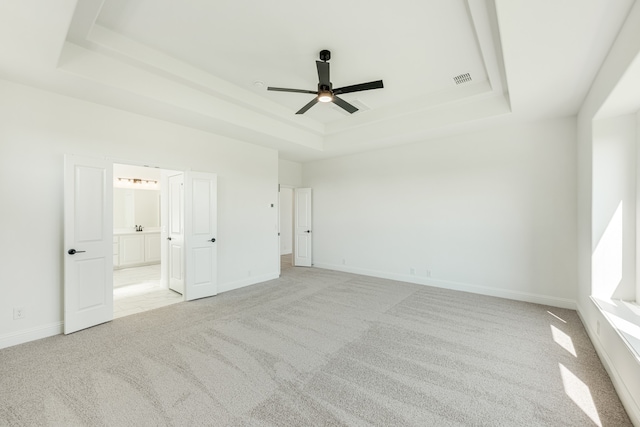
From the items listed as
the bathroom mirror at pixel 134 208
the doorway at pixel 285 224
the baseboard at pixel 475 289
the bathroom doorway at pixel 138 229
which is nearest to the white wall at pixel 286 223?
the doorway at pixel 285 224

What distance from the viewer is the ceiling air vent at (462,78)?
379 cm

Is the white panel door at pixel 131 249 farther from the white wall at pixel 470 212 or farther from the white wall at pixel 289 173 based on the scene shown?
the white wall at pixel 470 212

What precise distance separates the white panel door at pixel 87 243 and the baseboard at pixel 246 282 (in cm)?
176

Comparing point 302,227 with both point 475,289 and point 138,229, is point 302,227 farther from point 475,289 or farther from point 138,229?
point 138,229

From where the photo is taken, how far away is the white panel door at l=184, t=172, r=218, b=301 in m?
4.59

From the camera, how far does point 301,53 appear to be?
3.27 m

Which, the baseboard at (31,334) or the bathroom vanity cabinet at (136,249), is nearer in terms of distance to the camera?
the baseboard at (31,334)

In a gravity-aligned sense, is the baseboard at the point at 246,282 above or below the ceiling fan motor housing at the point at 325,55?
below

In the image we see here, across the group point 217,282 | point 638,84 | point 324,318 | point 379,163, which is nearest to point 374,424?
point 324,318

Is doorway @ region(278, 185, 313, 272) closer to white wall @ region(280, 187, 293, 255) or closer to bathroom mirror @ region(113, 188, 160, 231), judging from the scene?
white wall @ region(280, 187, 293, 255)

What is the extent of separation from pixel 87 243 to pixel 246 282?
2.71 meters

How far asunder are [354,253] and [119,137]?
16.3 feet

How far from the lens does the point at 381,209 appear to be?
20.2ft

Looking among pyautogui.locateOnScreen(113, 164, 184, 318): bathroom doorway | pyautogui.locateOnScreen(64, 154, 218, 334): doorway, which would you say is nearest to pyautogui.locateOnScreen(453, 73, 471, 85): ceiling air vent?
pyautogui.locateOnScreen(64, 154, 218, 334): doorway
